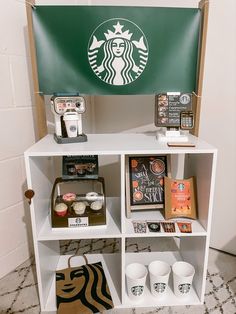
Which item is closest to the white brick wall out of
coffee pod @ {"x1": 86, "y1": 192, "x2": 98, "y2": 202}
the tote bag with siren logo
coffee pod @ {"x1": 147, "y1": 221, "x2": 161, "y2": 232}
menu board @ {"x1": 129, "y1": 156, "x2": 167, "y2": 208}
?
the tote bag with siren logo

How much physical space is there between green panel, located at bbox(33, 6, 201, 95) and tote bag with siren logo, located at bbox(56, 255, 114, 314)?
35.8 inches

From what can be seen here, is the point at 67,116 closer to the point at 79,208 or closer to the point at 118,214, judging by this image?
the point at 79,208

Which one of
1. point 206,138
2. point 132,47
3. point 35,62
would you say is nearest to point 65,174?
point 35,62

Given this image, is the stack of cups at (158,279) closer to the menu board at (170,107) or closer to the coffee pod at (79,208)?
the coffee pod at (79,208)

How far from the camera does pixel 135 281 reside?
1094mm

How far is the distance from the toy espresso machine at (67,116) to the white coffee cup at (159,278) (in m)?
0.68

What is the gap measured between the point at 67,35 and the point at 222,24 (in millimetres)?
772

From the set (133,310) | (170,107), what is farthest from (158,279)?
(170,107)

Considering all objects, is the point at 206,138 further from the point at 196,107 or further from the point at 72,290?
the point at 72,290

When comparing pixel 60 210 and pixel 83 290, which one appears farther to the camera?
pixel 83 290

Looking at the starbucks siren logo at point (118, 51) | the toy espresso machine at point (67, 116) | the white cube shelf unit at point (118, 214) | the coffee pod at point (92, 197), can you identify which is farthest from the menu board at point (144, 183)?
the starbucks siren logo at point (118, 51)

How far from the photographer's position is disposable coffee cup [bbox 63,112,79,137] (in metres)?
1.11

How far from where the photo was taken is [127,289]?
1164mm

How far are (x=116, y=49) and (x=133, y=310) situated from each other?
118 cm
